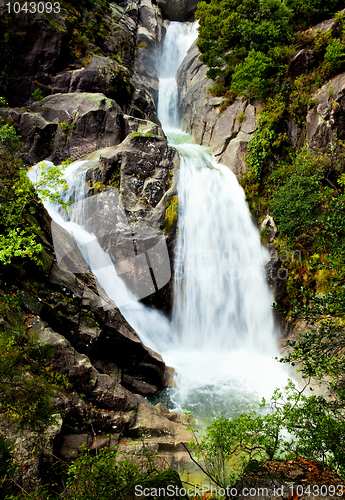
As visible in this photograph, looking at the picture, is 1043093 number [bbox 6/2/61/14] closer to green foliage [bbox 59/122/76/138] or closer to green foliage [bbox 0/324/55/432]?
green foliage [bbox 59/122/76/138]

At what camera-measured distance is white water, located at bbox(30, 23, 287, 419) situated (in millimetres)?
8703

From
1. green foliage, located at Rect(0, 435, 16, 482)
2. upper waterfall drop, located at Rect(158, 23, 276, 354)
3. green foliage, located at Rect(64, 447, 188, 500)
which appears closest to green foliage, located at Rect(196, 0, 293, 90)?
upper waterfall drop, located at Rect(158, 23, 276, 354)

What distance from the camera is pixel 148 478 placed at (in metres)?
2.65

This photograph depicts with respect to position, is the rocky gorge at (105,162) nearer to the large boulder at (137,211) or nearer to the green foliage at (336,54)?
the large boulder at (137,211)

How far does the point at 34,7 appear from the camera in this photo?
13789 mm

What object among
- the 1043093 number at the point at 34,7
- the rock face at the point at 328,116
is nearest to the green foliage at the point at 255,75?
the rock face at the point at 328,116

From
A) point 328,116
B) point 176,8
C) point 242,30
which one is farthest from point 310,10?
point 176,8

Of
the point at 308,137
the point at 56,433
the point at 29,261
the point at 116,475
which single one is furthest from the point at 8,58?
the point at 116,475

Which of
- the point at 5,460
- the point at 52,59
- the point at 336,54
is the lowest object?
the point at 5,460

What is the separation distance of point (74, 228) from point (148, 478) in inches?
329

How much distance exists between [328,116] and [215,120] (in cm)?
593

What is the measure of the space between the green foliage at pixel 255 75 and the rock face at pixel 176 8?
1810cm

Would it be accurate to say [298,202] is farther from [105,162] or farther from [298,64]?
[298,64]

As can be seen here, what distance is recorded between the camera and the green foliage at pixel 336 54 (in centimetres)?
1196
